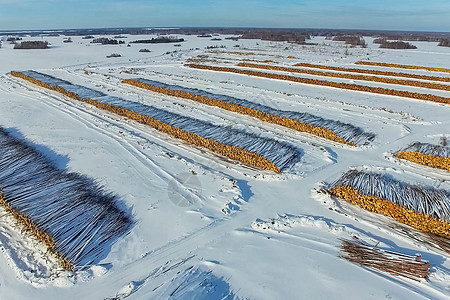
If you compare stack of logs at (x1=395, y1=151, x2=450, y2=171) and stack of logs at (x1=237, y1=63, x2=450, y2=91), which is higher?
stack of logs at (x1=237, y1=63, x2=450, y2=91)

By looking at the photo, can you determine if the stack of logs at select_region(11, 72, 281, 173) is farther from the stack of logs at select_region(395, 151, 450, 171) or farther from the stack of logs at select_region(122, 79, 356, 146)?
the stack of logs at select_region(395, 151, 450, 171)

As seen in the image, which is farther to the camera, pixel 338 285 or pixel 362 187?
pixel 362 187

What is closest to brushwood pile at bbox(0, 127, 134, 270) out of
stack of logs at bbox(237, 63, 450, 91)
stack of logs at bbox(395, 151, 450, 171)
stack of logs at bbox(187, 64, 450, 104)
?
stack of logs at bbox(395, 151, 450, 171)

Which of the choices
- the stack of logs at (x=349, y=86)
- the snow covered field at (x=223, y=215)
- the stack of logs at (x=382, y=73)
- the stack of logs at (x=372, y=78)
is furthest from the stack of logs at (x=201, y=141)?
the stack of logs at (x=382, y=73)

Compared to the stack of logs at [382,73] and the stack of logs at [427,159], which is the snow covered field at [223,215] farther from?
the stack of logs at [382,73]

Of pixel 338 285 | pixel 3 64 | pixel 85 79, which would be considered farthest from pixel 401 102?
pixel 3 64

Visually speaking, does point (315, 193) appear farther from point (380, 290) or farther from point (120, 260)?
point (120, 260)
